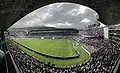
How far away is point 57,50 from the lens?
54.7 ft

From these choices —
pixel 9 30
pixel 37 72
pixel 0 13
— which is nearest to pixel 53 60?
pixel 37 72

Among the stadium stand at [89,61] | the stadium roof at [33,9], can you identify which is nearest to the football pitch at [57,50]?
the stadium stand at [89,61]

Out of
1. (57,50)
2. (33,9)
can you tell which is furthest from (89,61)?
(33,9)

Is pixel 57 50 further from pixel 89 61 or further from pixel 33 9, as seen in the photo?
pixel 33 9

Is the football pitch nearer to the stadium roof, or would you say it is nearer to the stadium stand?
the stadium stand

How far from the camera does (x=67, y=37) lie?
16.8 m

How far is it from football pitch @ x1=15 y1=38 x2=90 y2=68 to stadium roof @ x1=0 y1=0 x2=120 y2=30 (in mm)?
1681

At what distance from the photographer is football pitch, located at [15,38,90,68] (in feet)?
51.4

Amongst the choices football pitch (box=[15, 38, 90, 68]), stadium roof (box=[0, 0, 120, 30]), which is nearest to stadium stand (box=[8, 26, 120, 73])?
football pitch (box=[15, 38, 90, 68])

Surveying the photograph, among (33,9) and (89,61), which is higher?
(33,9)

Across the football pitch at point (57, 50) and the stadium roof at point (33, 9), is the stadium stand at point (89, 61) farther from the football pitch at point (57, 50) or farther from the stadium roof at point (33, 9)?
the stadium roof at point (33, 9)

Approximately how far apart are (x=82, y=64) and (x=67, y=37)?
1.96 m

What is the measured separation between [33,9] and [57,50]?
2722 millimetres

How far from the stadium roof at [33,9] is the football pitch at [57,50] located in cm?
168
